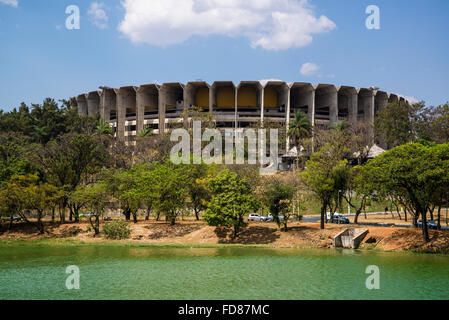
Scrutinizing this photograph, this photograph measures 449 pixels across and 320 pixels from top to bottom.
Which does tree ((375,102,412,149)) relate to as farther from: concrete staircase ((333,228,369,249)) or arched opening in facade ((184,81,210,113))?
arched opening in facade ((184,81,210,113))

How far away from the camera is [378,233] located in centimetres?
3491

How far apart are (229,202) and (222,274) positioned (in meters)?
14.3

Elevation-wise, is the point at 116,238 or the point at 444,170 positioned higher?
the point at 444,170

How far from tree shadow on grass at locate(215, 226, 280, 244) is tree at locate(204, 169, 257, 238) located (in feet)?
2.61

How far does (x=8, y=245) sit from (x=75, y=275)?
19.1m

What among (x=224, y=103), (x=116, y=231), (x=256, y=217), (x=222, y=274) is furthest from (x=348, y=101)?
(x=222, y=274)

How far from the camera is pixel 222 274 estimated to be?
23.4m

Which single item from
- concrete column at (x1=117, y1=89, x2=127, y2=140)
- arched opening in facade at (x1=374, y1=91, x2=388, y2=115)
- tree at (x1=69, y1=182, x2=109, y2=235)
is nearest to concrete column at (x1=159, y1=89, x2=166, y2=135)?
concrete column at (x1=117, y1=89, x2=127, y2=140)

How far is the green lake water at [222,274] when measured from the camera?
63.1ft

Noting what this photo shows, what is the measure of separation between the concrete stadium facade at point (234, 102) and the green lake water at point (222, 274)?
49795mm

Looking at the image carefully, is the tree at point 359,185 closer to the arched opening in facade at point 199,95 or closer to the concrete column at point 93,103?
the arched opening in facade at point 199,95

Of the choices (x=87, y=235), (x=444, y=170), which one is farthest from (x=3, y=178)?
(x=444, y=170)
